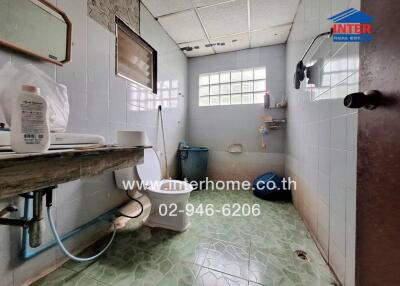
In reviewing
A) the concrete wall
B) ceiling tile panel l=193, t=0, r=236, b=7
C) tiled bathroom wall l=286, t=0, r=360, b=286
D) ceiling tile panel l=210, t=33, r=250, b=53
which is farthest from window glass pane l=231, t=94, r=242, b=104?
ceiling tile panel l=193, t=0, r=236, b=7

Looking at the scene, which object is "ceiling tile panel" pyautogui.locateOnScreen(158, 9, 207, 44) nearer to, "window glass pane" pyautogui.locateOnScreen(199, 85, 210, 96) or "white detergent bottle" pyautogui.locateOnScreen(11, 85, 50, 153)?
"window glass pane" pyautogui.locateOnScreen(199, 85, 210, 96)

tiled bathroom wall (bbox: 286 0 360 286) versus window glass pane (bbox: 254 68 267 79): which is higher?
window glass pane (bbox: 254 68 267 79)

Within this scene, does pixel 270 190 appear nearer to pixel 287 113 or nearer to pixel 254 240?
pixel 254 240

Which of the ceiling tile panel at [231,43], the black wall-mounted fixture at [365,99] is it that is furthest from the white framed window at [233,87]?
the black wall-mounted fixture at [365,99]

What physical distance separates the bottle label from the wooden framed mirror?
1.93ft

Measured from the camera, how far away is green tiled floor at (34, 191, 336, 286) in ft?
3.05

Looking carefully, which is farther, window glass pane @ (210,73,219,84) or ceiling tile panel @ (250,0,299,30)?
window glass pane @ (210,73,219,84)

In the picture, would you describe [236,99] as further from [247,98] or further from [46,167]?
[46,167]

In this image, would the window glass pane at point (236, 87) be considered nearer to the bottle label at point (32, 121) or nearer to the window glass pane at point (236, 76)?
the window glass pane at point (236, 76)

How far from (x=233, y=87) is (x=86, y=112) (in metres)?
2.22

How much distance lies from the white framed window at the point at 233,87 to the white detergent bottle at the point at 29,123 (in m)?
2.51

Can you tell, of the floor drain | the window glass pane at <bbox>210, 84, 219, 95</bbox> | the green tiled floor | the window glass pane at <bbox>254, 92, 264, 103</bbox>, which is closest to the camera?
the green tiled floor

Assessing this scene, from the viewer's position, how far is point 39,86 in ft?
2.64

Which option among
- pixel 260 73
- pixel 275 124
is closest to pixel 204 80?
pixel 260 73
